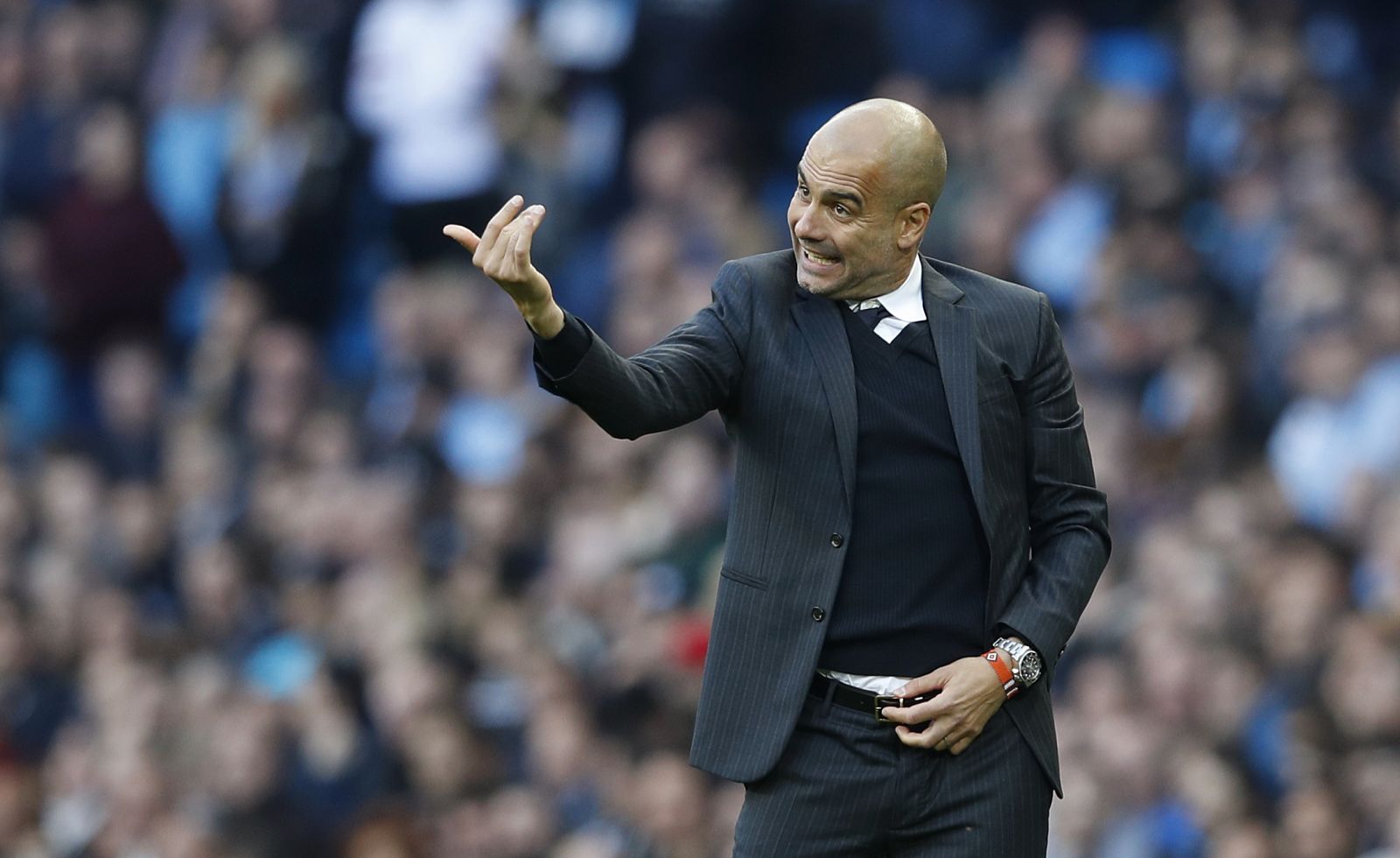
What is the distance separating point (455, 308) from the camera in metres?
9.89

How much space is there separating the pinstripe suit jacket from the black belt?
0.06 meters

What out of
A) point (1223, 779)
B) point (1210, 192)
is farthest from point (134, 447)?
point (1223, 779)

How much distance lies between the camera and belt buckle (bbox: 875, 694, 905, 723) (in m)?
3.51

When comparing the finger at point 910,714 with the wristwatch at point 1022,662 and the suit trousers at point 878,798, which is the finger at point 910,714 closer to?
the suit trousers at point 878,798

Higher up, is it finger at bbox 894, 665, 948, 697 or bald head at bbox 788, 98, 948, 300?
bald head at bbox 788, 98, 948, 300

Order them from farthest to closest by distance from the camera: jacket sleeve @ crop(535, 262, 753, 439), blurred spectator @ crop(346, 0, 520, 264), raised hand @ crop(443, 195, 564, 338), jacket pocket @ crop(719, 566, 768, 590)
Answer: blurred spectator @ crop(346, 0, 520, 264) → jacket pocket @ crop(719, 566, 768, 590) → jacket sleeve @ crop(535, 262, 753, 439) → raised hand @ crop(443, 195, 564, 338)

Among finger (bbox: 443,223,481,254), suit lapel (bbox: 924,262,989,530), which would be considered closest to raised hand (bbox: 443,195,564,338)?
finger (bbox: 443,223,481,254)

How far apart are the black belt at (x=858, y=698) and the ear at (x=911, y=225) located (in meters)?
0.74

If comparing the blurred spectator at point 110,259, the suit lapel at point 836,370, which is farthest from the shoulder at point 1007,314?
the blurred spectator at point 110,259

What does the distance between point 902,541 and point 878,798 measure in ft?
1.39

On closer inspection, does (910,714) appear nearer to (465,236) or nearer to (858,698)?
(858,698)

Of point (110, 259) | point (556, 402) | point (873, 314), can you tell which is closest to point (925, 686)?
point (873, 314)

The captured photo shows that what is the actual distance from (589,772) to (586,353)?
4.29m

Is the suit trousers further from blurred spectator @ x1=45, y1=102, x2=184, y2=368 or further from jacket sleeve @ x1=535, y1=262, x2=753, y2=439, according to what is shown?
blurred spectator @ x1=45, y1=102, x2=184, y2=368
